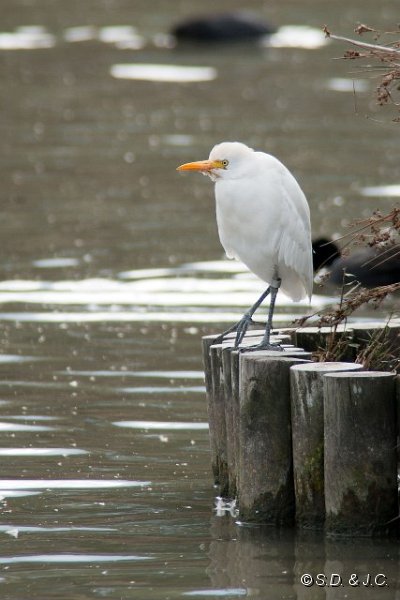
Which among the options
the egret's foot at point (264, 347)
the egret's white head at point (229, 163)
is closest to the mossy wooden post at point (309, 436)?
the egret's foot at point (264, 347)

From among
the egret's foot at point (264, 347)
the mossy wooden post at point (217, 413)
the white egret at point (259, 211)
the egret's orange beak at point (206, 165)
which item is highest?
the egret's orange beak at point (206, 165)

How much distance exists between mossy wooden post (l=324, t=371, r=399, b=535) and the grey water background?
16cm

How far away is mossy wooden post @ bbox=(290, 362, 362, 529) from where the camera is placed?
666cm

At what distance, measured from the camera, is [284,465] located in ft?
22.5

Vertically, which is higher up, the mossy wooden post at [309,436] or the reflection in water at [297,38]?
the mossy wooden post at [309,436]

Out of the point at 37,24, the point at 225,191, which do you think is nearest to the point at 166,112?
the point at 37,24

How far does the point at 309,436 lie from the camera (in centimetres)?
671

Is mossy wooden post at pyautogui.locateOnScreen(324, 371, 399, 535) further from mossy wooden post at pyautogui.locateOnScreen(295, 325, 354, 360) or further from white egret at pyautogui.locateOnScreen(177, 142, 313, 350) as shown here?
mossy wooden post at pyautogui.locateOnScreen(295, 325, 354, 360)

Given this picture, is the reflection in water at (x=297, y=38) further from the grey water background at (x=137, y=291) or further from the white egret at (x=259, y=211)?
the white egret at (x=259, y=211)

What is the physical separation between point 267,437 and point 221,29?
86.6 feet

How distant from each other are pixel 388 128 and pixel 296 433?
15.8m

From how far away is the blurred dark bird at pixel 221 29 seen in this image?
31.7 metres

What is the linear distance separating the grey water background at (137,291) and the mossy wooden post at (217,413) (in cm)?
17

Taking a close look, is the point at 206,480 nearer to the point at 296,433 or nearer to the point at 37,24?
the point at 296,433
